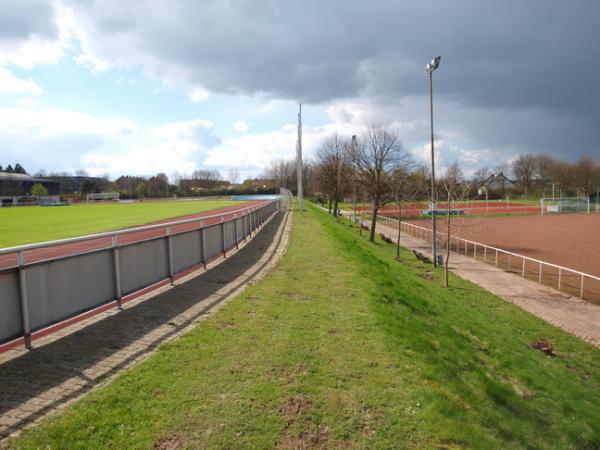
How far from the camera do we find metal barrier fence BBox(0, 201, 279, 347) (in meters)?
4.98

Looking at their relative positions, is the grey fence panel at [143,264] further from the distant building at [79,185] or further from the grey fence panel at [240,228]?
the distant building at [79,185]

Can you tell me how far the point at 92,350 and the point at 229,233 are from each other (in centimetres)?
808

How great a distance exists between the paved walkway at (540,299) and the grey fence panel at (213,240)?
31.4ft

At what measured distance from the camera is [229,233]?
13258mm

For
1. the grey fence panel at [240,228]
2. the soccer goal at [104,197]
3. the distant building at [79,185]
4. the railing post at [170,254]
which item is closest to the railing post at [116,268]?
the railing post at [170,254]

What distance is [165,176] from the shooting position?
488ft

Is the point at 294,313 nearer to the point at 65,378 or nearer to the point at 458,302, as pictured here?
the point at 65,378

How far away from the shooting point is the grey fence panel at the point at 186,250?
9.02 m

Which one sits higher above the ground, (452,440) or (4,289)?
(4,289)

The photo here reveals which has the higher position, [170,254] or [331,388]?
[170,254]

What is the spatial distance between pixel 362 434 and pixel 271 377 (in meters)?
1.21

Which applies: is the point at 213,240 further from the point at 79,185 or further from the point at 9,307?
the point at 79,185

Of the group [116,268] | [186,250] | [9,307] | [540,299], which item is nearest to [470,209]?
[540,299]

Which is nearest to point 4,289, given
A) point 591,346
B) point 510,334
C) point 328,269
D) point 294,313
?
point 294,313
